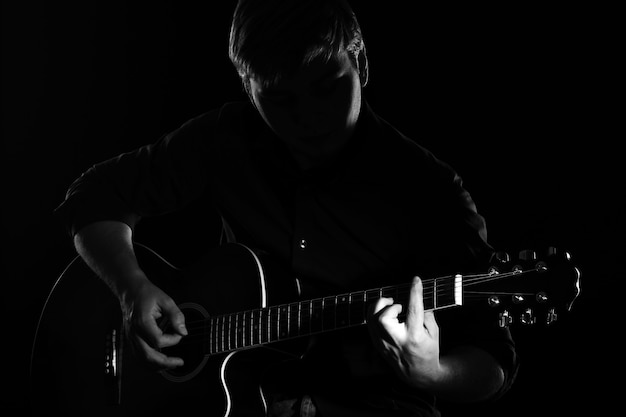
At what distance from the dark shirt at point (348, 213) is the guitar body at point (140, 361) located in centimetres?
11

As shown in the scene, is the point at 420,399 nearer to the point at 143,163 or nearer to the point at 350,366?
the point at 350,366

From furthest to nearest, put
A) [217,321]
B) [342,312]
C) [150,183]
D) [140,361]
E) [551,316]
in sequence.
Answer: [150,183] → [140,361] → [217,321] → [342,312] → [551,316]

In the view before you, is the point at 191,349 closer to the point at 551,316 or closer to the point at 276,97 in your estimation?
the point at 276,97

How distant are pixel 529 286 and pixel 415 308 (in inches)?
8.8

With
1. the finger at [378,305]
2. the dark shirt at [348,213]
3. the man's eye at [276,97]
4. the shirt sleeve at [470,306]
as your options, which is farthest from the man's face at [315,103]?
the finger at [378,305]

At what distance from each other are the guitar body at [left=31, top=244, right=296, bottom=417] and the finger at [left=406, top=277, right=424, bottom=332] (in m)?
0.39

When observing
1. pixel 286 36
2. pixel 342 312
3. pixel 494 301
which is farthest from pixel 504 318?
pixel 286 36

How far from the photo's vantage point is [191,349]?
5.87ft

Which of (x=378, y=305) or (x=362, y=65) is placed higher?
(x=362, y=65)

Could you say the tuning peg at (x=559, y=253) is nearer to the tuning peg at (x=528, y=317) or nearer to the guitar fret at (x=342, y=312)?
the tuning peg at (x=528, y=317)

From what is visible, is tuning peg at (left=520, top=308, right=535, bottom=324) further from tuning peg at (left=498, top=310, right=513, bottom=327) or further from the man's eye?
the man's eye

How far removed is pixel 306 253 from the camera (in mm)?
1768

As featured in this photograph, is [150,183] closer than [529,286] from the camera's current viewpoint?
No

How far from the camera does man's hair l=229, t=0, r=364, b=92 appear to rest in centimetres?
159
